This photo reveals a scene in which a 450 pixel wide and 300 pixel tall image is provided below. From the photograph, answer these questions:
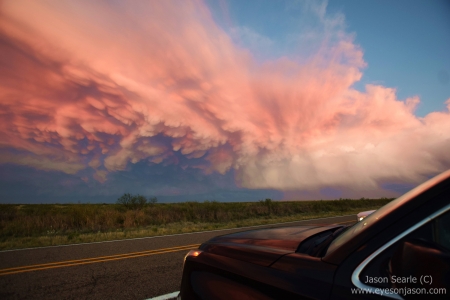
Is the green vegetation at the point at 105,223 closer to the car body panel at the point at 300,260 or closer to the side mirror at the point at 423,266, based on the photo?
the car body panel at the point at 300,260

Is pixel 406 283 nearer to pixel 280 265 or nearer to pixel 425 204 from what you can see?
pixel 425 204

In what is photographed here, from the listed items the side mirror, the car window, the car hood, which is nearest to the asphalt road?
the car hood

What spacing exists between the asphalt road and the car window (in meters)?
4.39

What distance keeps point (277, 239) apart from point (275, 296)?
75 centimetres

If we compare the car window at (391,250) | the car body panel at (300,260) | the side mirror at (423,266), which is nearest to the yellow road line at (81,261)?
the car body panel at (300,260)

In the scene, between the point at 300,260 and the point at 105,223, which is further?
the point at 105,223

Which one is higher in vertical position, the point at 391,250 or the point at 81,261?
the point at 391,250

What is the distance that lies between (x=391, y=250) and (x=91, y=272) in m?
6.69

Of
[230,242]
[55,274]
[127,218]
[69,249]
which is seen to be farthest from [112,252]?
[127,218]

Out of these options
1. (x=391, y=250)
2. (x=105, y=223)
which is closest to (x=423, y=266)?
(x=391, y=250)

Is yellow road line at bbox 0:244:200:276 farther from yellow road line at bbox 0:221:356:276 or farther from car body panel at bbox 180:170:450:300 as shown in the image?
car body panel at bbox 180:170:450:300

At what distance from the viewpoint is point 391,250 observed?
1405 millimetres

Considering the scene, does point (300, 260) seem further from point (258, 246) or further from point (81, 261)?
point (81, 261)

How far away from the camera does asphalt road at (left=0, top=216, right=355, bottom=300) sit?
5032mm
